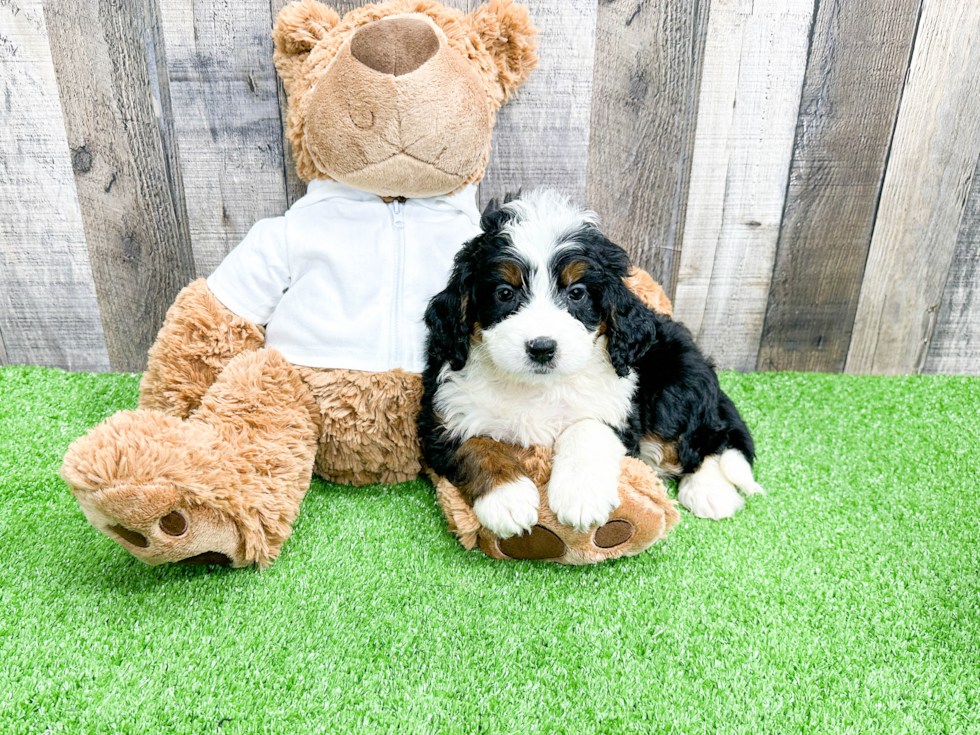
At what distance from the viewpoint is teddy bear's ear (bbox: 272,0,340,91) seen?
1.97m

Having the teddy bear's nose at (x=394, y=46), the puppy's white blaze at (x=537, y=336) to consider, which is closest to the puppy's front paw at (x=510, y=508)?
the puppy's white blaze at (x=537, y=336)

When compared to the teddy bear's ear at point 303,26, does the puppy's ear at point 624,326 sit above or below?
below

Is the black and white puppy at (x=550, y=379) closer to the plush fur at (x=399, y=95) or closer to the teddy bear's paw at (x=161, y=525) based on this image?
the plush fur at (x=399, y=95)

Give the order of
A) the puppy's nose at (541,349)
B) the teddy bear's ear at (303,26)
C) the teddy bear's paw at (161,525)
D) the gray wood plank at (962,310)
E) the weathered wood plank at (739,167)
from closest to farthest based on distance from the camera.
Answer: the teddy bear's paw at (161,525) → the puppy's nose at (541,349) → the teddy bear's ear at (303,26) → the weathered wood plank at (739,167) → the gray wood plank at (962,310)

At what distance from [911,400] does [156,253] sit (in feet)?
10.0

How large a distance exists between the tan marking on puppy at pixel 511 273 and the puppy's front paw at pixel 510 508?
0.51m

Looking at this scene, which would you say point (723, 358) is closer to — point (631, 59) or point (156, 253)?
point (631, 59)

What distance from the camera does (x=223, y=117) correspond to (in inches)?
92.3

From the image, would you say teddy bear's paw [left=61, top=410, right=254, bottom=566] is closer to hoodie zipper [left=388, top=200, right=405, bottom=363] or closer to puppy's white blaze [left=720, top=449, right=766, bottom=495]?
hoodie zipper [left=388, top=200, right=405, bottom=363]

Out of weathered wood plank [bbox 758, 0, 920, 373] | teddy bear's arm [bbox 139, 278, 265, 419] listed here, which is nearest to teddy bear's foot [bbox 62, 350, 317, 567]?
teddy bear's arm [bbox 139, 278, 265, 419]

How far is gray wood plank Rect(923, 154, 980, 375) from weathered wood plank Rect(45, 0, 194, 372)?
3.09 metres

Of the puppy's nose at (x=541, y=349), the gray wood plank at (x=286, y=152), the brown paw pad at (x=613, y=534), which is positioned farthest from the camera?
the gray wood plank at (x=286, y=152)

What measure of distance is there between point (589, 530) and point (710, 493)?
567 millimetres

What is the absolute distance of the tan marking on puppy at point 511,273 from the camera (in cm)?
163
